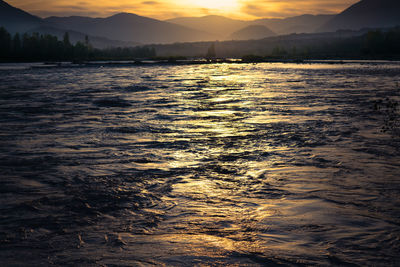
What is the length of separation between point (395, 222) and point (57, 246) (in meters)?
6.68

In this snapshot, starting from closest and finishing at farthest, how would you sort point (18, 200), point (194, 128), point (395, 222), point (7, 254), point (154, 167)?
1. point (7, 254)
2. point (395, 222)
3. point (18, 200)
4. point (154, 167)
5. point (194, 128)

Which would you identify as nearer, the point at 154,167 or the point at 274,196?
the point at 274,196

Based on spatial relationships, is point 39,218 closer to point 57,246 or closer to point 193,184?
point 57,246

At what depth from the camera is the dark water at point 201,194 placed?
20.7ft

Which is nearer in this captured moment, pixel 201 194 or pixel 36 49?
pixel 201 194

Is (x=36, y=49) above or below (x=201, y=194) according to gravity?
above

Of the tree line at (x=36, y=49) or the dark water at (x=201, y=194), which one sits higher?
the tree line at (x=36, y=49)

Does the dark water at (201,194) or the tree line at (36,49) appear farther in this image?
the tree line at (36,49)

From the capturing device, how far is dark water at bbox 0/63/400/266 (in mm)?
6312

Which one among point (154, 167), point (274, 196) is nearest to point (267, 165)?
point (274, 196)

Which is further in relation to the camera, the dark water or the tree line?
the tree line

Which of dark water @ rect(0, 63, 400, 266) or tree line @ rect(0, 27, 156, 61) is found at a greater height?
tree line @ rect(0, 27, 156, 61)

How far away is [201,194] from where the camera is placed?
29.7ft

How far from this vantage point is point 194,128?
59.8 ft
